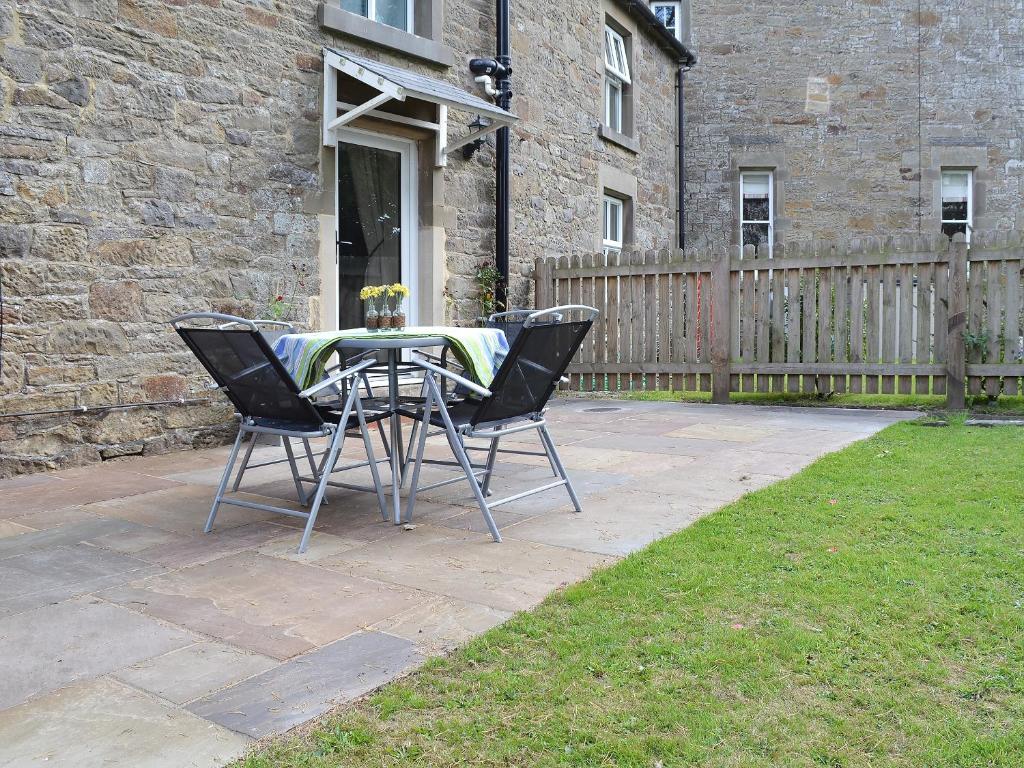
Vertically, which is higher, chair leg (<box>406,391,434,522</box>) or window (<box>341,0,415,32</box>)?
window (<box>341,0,415,32</box>)

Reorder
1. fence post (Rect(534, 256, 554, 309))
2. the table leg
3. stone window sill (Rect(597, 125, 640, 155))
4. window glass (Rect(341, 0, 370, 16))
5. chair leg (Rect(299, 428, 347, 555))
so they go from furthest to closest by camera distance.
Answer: stone window sill (Rect(597, 125, 640, 155))
fence post (Rect(534, 256, 554, 309))
window glass (Rect(341, 0, 370, 16))
the table leg
chair leg (Rect(299, 428, 347, 555))

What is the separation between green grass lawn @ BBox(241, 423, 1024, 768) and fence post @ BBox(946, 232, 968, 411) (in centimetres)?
459

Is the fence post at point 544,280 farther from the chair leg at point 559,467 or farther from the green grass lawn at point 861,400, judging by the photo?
the chair leg at point 559,467

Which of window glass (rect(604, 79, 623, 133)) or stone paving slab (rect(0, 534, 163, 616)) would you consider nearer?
stone paving slab (rect(0, 534, 163, 616))

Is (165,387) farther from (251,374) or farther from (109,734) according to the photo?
(109,734)

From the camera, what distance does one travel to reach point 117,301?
5543 mm

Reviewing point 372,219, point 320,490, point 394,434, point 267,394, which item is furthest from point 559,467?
point 372,219

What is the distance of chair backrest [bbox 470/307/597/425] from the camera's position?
12.1 feet

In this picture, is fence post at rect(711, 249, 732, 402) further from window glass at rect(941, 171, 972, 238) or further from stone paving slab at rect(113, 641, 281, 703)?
window glass at rect(941, 171, 972, 238)

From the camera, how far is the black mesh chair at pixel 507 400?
3664 millimetres

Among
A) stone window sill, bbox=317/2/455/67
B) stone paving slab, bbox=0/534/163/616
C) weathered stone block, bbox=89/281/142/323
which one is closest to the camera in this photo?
stone paving slab, bbox=0/534/163/616

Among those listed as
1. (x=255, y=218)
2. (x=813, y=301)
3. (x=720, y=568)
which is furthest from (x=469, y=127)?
(x=720, y=568)

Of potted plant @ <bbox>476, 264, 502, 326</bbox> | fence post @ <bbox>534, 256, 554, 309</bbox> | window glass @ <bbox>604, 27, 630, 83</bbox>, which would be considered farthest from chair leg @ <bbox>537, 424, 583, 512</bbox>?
window glass @ <bbox>604, 27, 630, 83</bbox>

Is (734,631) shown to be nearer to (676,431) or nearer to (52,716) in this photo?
(52,716)
